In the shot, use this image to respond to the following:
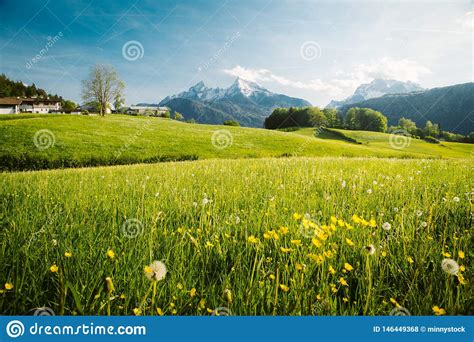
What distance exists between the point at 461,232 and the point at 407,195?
53.9 inches

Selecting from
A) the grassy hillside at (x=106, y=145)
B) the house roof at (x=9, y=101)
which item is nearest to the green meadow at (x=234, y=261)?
the grassy hillside at (x=106, y=145)

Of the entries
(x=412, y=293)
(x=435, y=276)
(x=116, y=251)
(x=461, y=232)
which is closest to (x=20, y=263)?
(x=116, y=251)

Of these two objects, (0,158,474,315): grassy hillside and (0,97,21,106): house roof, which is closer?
(0,158,474,315): grassy hillside

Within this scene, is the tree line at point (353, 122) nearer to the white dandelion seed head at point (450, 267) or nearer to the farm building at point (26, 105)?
the farm building at point (26, 105)

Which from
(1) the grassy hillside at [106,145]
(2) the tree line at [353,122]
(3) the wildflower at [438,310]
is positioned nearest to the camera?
(3) the wildflower at [438,310]

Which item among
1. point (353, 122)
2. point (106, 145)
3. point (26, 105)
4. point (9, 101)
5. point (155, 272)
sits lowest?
point (155, 272)

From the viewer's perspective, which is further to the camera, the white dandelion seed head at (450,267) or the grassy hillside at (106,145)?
the grassy hillside at (106,145)

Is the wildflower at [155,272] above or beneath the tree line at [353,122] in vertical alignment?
beneath

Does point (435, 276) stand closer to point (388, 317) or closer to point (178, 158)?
point (388, 317)

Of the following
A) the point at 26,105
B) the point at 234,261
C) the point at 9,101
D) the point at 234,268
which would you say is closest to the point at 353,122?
the point at 26,105

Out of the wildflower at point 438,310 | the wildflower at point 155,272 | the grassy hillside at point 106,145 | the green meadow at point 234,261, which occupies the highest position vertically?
the grassy hillside at point 106,145

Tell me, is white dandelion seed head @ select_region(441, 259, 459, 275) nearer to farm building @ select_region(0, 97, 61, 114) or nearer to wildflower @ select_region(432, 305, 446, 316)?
wildflower @ select_region(432, 305, 446, 316)

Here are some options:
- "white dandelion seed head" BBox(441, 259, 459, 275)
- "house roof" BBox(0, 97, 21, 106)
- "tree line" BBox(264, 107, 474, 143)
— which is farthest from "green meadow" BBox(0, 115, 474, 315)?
"tree line" BBox(264, 107, 474, 143)

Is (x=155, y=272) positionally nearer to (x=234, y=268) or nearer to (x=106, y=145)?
(x=234, y=268)
